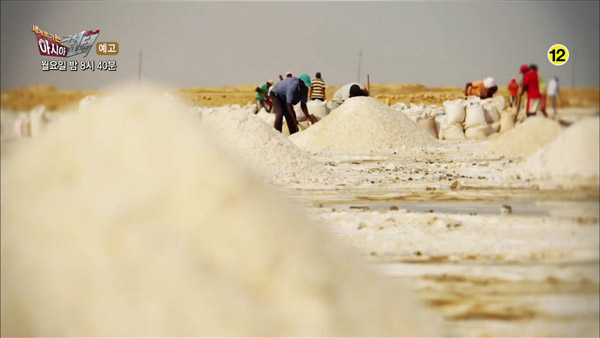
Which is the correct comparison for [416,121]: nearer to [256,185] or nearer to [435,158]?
[435,158]

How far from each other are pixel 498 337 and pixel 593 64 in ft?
0.91

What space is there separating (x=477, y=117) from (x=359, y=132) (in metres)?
1.14

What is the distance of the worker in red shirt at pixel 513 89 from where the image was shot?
817mm

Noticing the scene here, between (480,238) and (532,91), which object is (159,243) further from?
(480,238)

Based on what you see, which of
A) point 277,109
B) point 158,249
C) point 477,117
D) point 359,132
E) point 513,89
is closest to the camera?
point 158,249

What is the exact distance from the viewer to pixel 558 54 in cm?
72

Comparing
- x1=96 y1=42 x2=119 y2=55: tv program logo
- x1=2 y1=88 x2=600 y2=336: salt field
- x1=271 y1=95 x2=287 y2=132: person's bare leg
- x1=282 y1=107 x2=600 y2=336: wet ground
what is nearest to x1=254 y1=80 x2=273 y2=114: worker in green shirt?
x1=271 y1=95 x2=287 y2=132: person's bare leg

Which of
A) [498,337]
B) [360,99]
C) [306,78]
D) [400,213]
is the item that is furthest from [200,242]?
[360,99]

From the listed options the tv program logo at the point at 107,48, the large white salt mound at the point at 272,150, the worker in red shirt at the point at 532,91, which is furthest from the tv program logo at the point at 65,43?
the large white salt mound at the point at 272,150

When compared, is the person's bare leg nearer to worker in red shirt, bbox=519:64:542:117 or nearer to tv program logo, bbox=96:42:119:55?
worker in red shirt, bbox=519:64:542:117

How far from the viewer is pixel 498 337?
686mm

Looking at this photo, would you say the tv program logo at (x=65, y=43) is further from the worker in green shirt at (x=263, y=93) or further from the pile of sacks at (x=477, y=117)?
the pile of sacks at (x=477, y=117)

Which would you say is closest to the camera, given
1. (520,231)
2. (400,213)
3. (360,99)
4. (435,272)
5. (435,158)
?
(435,272)

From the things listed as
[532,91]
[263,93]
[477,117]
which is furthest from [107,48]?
[477,117]
